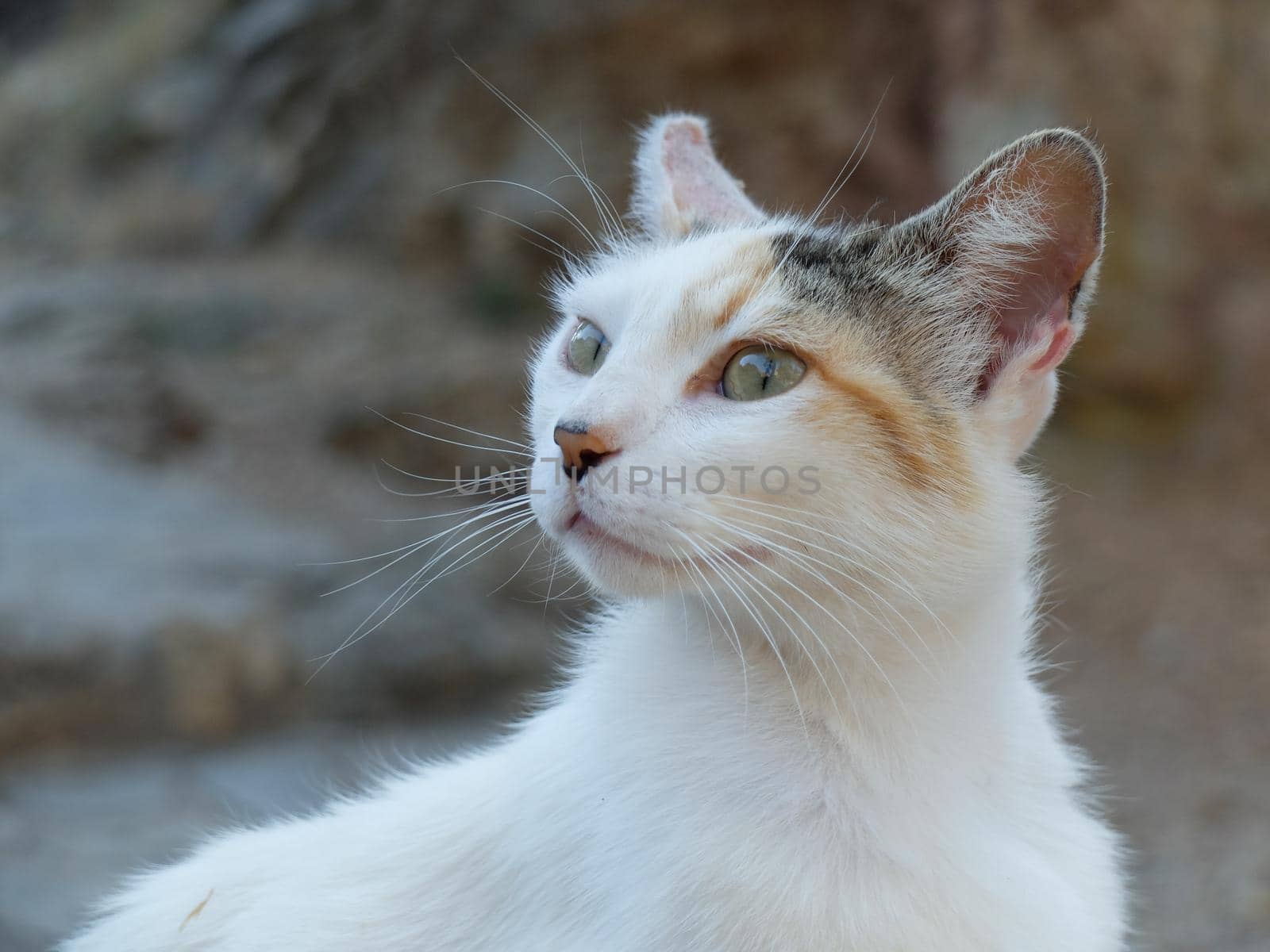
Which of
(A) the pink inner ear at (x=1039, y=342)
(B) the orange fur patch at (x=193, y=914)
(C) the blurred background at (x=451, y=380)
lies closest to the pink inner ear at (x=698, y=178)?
(A) the pink inner ear at (x=1039, y=342)

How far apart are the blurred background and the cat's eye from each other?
220 centimetres

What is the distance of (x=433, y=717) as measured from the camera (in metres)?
4.76

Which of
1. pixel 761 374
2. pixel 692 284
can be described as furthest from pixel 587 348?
pixel 761 374

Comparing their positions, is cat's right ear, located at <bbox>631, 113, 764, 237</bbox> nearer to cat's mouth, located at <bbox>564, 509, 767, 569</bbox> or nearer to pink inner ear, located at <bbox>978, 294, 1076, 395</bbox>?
pink inner ear, located at <bbox>978, 294, 1076, 395</bbox>

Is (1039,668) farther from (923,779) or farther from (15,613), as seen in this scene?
(15,613)

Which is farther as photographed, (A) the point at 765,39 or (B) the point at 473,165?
(B) the point at 473,165

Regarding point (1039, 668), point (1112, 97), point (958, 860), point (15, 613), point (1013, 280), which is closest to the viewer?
point (958, 860)

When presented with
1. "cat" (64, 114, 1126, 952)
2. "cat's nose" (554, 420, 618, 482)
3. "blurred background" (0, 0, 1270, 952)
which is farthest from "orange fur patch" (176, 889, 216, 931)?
"blurred background" (0, 0, 1270, 952)

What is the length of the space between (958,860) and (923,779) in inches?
5.3

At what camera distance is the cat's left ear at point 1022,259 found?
6.06 ft

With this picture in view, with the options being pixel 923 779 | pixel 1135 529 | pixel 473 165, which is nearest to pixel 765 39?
pixel 473 165

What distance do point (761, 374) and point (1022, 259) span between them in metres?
0.47

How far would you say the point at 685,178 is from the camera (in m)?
2.63

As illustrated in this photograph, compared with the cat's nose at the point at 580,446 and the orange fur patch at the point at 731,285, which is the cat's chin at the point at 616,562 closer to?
the cat's nose at the point at 580,446
